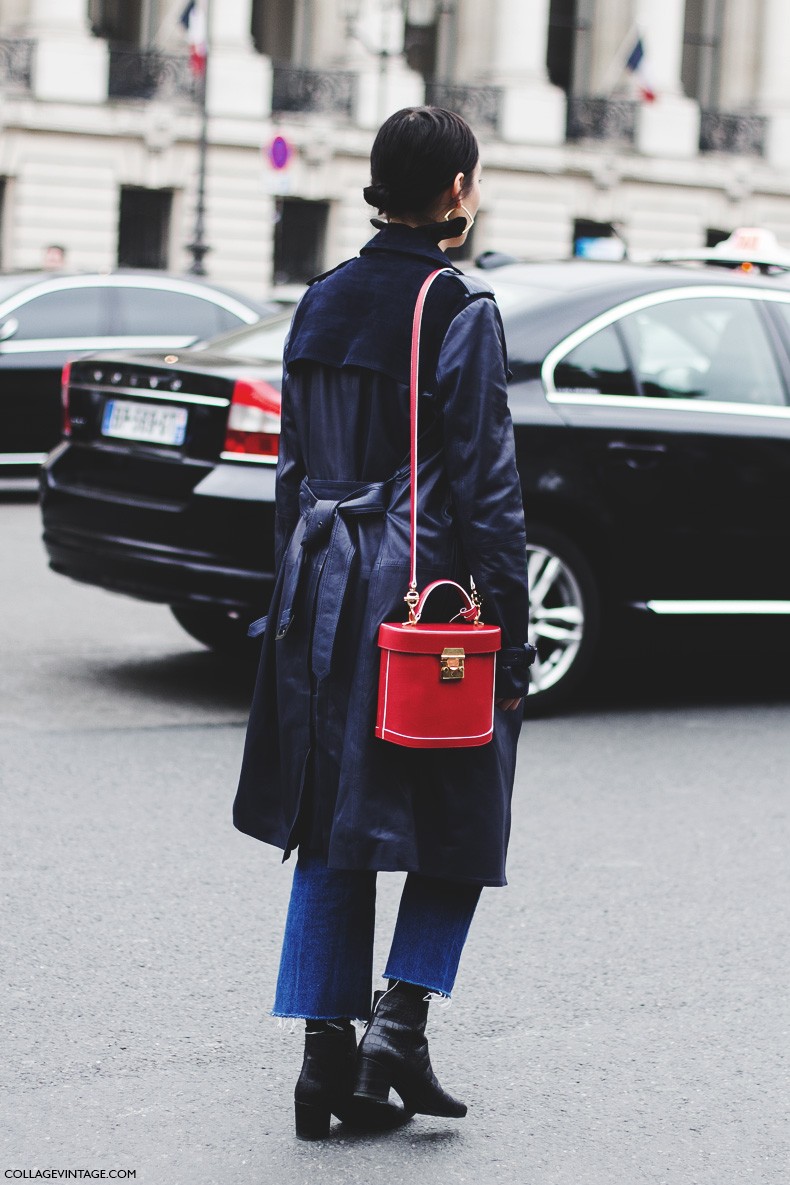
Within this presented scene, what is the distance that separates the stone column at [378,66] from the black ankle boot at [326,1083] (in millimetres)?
33425

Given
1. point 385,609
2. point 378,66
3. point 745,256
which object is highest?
point 378,66

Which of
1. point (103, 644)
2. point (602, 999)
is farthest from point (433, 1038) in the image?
point (103, 644)

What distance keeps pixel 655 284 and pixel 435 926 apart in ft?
14.1

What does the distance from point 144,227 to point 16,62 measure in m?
3.76

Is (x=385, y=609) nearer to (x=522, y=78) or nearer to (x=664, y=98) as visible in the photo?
(x=522, y=78)

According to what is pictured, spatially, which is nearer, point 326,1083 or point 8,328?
point 326,1083

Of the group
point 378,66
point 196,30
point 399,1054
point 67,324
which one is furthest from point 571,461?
point 378,66

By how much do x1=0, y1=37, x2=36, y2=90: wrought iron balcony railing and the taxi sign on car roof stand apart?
24.0m

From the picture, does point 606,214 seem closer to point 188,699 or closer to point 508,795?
point 188,699

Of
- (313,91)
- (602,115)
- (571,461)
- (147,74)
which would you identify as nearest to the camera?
(571,461)

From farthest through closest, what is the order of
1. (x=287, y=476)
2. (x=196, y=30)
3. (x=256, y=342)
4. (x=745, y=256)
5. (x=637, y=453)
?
(x=196, y=30) < (x=745, y=256) < (x=256, y=342) < (x=637, y=453) < (x=287, y=476)

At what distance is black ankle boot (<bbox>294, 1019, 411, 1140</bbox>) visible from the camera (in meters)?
3.30

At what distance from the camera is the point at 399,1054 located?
332 cm

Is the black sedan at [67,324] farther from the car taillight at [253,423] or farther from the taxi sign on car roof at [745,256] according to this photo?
the car taillight at [253,423]
